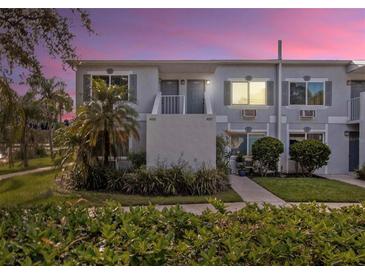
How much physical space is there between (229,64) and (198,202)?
10.3 meters

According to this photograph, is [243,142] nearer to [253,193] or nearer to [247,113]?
[247,113]

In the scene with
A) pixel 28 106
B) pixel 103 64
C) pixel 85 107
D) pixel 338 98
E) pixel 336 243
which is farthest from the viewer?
pixel 28 106

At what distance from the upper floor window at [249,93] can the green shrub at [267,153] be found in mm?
2518

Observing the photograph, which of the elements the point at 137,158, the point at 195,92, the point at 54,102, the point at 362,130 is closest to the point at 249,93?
the point at 195,92

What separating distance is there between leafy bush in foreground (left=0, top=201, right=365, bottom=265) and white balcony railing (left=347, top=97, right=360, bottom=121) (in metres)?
16.1

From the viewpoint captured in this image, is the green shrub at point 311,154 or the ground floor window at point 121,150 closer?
the ground floor window at point 121,150

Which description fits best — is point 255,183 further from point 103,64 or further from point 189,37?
point 103,64

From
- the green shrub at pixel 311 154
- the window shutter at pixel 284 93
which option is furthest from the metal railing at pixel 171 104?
the green shrub at pixel 311 154

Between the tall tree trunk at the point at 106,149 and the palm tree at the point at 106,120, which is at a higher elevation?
the palm tree at the point at 106,120

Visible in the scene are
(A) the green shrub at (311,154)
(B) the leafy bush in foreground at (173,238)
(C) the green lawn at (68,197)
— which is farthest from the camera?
(A) the green shrub at (311,154)

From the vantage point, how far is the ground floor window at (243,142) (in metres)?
18.7

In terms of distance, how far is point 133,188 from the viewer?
11656mm

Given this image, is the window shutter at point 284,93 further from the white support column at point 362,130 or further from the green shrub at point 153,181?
the green shrub at point 153,181

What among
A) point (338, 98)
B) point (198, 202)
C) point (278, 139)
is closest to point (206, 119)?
point (198, 202)
